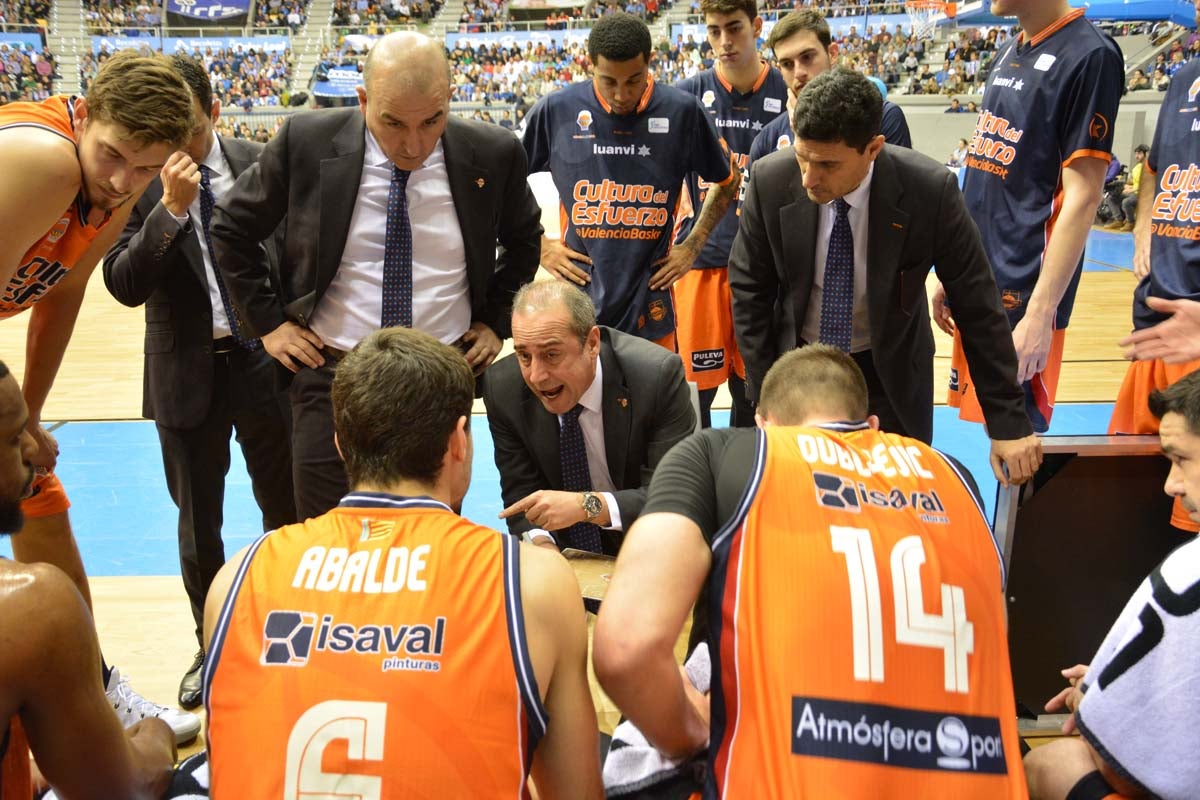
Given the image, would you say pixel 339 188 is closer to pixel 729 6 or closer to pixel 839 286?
pixel 839 286

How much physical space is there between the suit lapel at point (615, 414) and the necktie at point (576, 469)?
0.08m

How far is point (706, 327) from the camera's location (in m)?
4.80

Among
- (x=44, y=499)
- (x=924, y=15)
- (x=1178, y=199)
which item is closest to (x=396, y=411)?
(x=44, y=499)

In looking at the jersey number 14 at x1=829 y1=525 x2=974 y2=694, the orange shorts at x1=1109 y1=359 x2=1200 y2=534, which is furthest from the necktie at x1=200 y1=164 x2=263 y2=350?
the orange shorts at x1=1109 y1=359 x2=1200 y2=534

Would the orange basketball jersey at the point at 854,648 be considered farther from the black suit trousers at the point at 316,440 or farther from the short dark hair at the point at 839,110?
the black suit trousers at the point at 316,440

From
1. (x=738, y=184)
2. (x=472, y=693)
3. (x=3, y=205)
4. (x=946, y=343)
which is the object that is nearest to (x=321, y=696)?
(x=472, y=693)

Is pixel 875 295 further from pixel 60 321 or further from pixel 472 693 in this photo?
pixel 60 321

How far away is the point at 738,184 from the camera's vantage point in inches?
175

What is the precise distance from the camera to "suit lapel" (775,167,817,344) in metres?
3.18

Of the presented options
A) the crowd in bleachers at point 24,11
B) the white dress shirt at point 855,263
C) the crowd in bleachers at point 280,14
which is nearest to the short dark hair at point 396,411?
the white dress shirt at point 855,263

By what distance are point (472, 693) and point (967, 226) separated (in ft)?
7.48

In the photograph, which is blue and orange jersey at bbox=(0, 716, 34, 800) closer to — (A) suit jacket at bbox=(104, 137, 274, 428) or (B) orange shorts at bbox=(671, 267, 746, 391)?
(A) suit jacket at bbox=(104, 137, 274, 428)

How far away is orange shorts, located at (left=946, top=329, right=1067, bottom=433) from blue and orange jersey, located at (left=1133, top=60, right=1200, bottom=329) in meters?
0.39

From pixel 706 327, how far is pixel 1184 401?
2.84m
